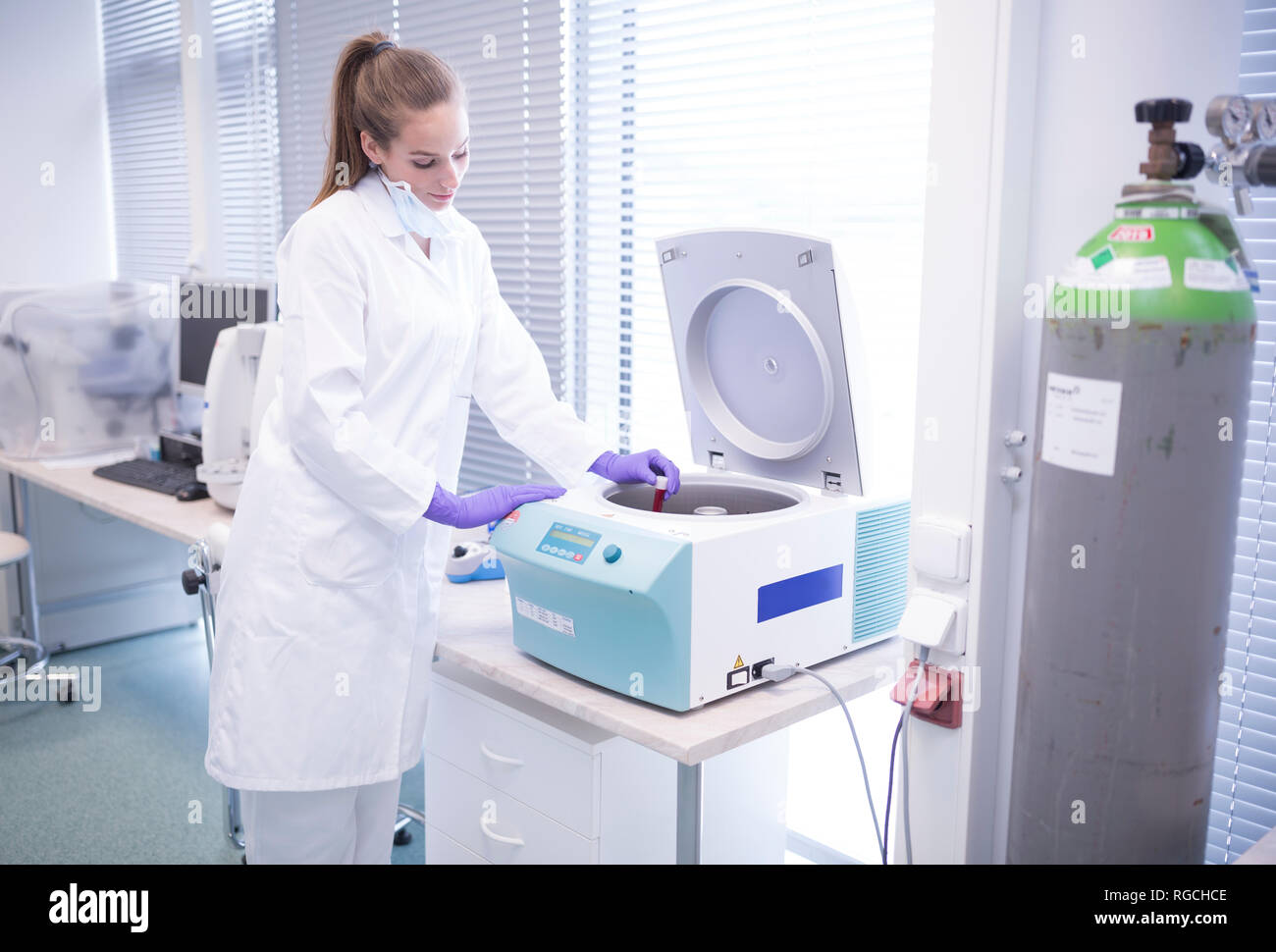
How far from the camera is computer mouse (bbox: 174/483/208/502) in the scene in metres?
2.66

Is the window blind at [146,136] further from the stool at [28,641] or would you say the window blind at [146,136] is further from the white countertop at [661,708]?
the white countertop at [661,708]

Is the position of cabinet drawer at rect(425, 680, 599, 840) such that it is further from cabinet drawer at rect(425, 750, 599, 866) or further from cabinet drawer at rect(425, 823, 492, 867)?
cabinet drawer at rect(425, 823, 492, 867)

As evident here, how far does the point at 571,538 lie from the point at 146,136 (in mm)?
3624

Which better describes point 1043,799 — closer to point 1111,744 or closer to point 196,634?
point 1111,744

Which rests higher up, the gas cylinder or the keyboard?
the gas cylinder

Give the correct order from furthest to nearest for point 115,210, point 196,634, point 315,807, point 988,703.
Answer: point 115,210, point 196,634, point 315,807, point 988,703

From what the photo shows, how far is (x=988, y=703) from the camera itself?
145 centimetres

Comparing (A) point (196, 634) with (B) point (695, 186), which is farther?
(A) point (196, 634)

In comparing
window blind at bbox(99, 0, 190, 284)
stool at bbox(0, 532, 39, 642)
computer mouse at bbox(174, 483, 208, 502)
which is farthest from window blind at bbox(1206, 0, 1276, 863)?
window blind at bbox(99, 0, 190, 284)

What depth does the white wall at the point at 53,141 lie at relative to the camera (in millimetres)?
4129

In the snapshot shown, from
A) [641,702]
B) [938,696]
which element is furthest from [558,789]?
[938,696]

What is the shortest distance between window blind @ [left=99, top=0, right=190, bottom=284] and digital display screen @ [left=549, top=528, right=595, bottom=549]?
3.20 m

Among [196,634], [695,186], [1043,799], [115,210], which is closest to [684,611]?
[1043,799]
